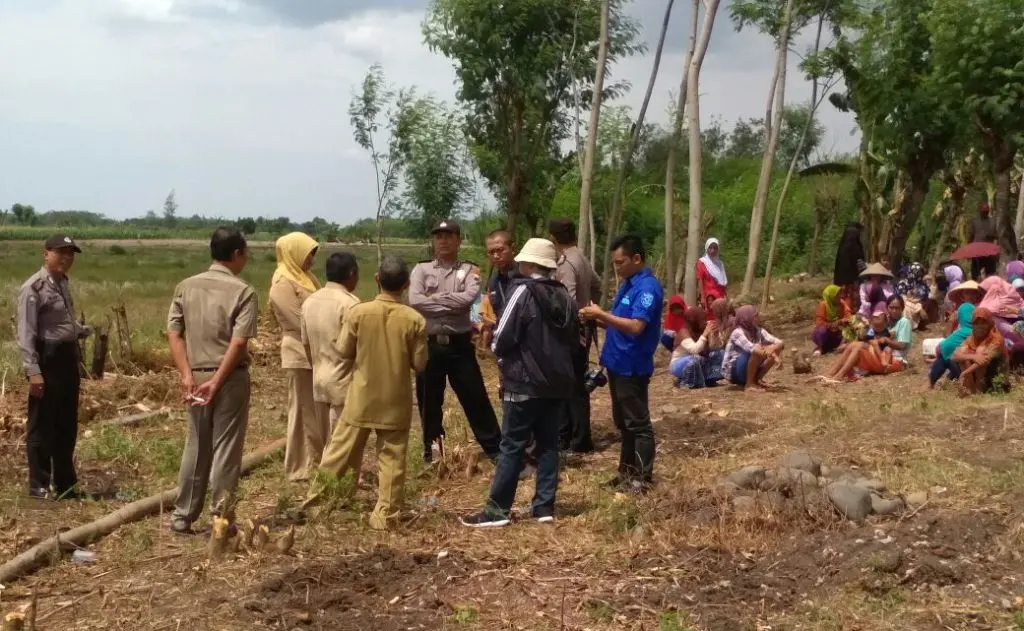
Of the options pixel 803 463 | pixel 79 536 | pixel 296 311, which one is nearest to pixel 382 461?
pixel 296 311

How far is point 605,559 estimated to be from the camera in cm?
534

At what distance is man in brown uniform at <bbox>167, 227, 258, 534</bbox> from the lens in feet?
18.9

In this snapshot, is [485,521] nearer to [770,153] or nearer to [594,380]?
[594,380]

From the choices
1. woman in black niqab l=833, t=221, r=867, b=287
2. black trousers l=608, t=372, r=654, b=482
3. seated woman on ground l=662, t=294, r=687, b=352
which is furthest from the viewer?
woman in black niqab l=833, t=221, r=867, b=287

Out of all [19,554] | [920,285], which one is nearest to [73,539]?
[19,554]

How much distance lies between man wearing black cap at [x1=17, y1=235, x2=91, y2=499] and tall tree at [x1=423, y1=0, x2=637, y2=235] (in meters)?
12.4

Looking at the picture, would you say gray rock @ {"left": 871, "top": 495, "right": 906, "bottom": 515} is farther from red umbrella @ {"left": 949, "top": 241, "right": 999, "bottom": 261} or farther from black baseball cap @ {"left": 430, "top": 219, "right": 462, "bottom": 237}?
red umbrella @ {"left": 949, "top": 241, "right": 999, "bottom": 261}

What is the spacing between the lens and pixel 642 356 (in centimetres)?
641

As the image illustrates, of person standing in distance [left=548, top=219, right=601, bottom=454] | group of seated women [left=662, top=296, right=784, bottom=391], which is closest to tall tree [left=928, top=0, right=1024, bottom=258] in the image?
group of seated women [left=662, top=296, right=784, bottom=391]

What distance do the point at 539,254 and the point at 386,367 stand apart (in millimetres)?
1074

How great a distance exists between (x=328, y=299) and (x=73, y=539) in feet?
6.47

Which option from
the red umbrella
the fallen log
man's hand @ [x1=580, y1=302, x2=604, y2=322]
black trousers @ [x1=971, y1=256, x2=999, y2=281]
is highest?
the red umbrella

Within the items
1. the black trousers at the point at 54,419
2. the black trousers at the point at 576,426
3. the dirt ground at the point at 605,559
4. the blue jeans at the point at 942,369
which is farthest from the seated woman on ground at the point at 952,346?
the black trousers at the point at 54,419

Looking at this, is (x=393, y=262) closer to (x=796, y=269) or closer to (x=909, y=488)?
(x=909, y=488)
